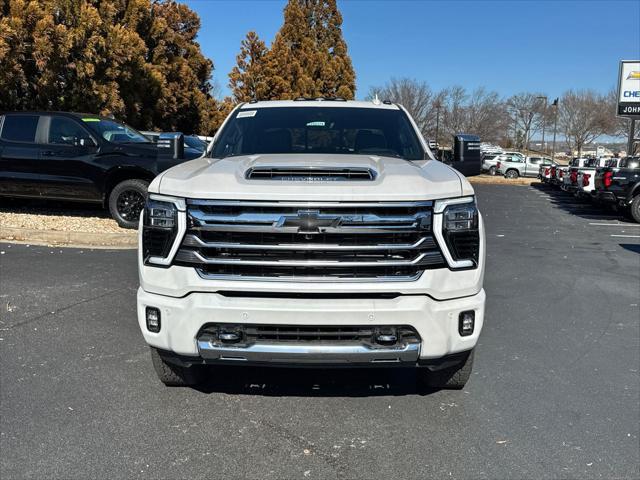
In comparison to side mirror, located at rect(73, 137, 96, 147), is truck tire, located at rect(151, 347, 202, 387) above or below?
below

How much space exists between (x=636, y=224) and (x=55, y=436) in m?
15.1

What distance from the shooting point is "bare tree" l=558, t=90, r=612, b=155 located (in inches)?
2456

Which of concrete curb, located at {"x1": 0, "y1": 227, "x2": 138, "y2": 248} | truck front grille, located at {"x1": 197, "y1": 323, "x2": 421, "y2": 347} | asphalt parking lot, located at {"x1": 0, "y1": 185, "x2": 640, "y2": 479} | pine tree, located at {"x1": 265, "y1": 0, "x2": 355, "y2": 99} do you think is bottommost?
asphalt parking lot, located at {"x1": 0, "y1": 185, "x2": 640, "y2": 479}

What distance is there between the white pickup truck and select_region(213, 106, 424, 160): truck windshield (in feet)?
4.38

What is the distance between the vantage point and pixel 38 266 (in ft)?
24.1

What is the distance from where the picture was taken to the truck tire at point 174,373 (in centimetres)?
369

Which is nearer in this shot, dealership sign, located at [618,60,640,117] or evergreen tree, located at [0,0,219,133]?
evergreen tree, located at [0,0,219,133]

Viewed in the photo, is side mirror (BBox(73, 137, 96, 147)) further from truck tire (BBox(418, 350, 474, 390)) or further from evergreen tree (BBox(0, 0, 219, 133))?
truck tire (BBox(418, 350, 474, 390))

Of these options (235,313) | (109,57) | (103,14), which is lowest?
(235,313)

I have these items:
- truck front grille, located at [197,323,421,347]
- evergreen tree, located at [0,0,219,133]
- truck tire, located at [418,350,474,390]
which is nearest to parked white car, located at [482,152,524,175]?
evergreen tree, located at [0,0,219,133]

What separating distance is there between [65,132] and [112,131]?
2.43 feet

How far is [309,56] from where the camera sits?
29.3 metres

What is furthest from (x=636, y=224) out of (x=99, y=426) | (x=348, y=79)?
(x=348, y=79)

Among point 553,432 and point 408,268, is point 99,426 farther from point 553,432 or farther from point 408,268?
point 553,432
